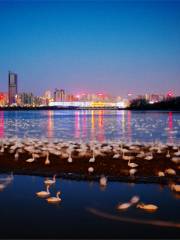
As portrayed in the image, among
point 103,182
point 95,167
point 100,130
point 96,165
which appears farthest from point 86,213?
point 100,130

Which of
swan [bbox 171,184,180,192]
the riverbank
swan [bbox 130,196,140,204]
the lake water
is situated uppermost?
the riverbank

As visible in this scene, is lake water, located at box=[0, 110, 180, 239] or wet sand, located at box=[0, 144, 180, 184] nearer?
lake water, located at box=[0, 110, 180, 239]

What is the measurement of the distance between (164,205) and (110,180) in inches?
109

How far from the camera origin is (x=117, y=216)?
9250mm

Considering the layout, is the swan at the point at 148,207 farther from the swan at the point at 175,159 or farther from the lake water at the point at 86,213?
the swan at the point at 175,159

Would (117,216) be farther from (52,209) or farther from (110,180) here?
(110,180)

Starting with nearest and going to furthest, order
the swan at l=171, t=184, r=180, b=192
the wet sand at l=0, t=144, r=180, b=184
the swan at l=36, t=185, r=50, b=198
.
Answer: the swan at l=36, t=185, r=50, b=198
the swan at l=171, t=184, r=180, b=192
the wet sand at l=0, t=144, r=180, b=184

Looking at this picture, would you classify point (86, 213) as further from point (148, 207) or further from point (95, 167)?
point (95, 167)

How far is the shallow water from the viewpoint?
8305 mm

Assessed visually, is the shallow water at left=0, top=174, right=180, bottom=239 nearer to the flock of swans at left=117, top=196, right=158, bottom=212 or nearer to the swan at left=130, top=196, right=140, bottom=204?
the flock of swans at left=117, top=196, right=158, bottom=212

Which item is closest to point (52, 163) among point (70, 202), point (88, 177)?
point (88, 177)

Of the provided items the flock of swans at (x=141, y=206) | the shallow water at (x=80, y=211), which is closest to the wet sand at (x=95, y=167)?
the shallow water at (x=80, y=211)

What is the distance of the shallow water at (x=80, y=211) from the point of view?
8.30m

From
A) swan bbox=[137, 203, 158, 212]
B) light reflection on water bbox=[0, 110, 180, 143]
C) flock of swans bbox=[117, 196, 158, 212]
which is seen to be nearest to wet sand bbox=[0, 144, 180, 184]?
flock of swans bbox=[117, 196, 158, 212]
